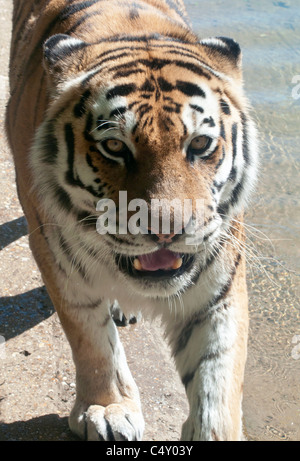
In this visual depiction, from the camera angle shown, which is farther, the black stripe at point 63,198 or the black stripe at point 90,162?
the black stripe at point 63,198

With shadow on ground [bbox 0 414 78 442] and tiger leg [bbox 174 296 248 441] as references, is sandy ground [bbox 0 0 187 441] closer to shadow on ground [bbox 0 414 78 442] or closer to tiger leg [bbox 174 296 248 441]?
shadow on ground [bbox 0 414 78 442]

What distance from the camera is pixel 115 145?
87.7 inches

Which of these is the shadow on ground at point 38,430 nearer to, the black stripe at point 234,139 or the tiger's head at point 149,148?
the tiger's head at point 149,148

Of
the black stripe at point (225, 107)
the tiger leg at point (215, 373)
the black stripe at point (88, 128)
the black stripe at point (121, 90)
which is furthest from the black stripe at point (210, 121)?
the tiger leg at point (215, 373)

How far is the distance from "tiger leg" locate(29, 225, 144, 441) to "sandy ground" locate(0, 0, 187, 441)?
0.54 feet

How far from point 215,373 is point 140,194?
741 millimetres

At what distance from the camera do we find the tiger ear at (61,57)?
243 centimetres

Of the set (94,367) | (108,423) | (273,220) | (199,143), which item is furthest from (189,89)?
(273,220)

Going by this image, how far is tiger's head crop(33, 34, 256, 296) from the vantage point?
2.17 metres

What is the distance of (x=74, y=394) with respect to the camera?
302 cm

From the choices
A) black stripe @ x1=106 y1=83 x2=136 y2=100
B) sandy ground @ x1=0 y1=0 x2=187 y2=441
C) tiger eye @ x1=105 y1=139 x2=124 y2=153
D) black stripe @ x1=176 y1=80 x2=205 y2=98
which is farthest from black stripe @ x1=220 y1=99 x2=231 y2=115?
sandy ground @ x1=0 y1=0 x2=187 y2=441

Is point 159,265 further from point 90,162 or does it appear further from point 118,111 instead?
point 118,111

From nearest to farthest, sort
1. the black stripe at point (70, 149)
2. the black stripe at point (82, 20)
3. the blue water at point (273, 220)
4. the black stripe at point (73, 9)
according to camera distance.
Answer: the black stripe at point (70, 149)
the black stripe at point (82, 20)
the black stripe at point (73, 9)
the blue water at point (273, 220)
